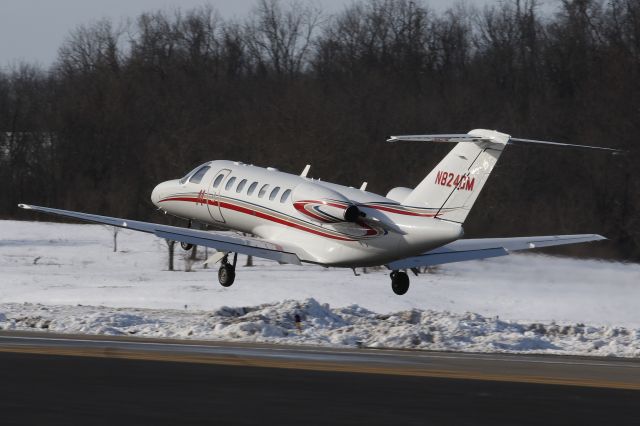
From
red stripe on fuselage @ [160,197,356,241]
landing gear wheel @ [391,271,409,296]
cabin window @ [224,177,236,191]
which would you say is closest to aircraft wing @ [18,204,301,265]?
red stripe on fuselage @ [160,197,356,241]

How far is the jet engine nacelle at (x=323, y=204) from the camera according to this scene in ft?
92.7

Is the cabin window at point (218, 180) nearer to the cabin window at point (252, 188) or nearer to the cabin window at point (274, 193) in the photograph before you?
the cabin window at point (252, 188)

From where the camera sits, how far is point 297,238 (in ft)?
100

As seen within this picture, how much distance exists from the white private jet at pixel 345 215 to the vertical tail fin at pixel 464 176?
2cm

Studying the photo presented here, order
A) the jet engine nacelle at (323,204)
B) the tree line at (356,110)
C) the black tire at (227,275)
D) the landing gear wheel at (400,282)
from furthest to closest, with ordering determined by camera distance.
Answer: the tree line at (356,110) < the black tire at (227,275) < the landing gear wheel at (400,282) < the jet engine nacelle at (323,204)

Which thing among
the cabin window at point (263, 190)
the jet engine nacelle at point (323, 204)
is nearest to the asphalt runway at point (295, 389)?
the jet engine nacelle at point (323, 204)

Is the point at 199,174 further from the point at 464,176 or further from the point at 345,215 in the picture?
the point at 464,176

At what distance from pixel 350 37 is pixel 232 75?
972 centimetres

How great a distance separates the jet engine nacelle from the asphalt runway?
611 centimetres

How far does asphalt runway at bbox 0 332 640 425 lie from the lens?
13.2m

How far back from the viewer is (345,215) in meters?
28.2

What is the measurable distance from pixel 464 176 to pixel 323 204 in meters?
3.30

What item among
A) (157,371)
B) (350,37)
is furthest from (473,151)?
(350,37)

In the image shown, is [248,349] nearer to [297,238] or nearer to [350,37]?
[297,238]
